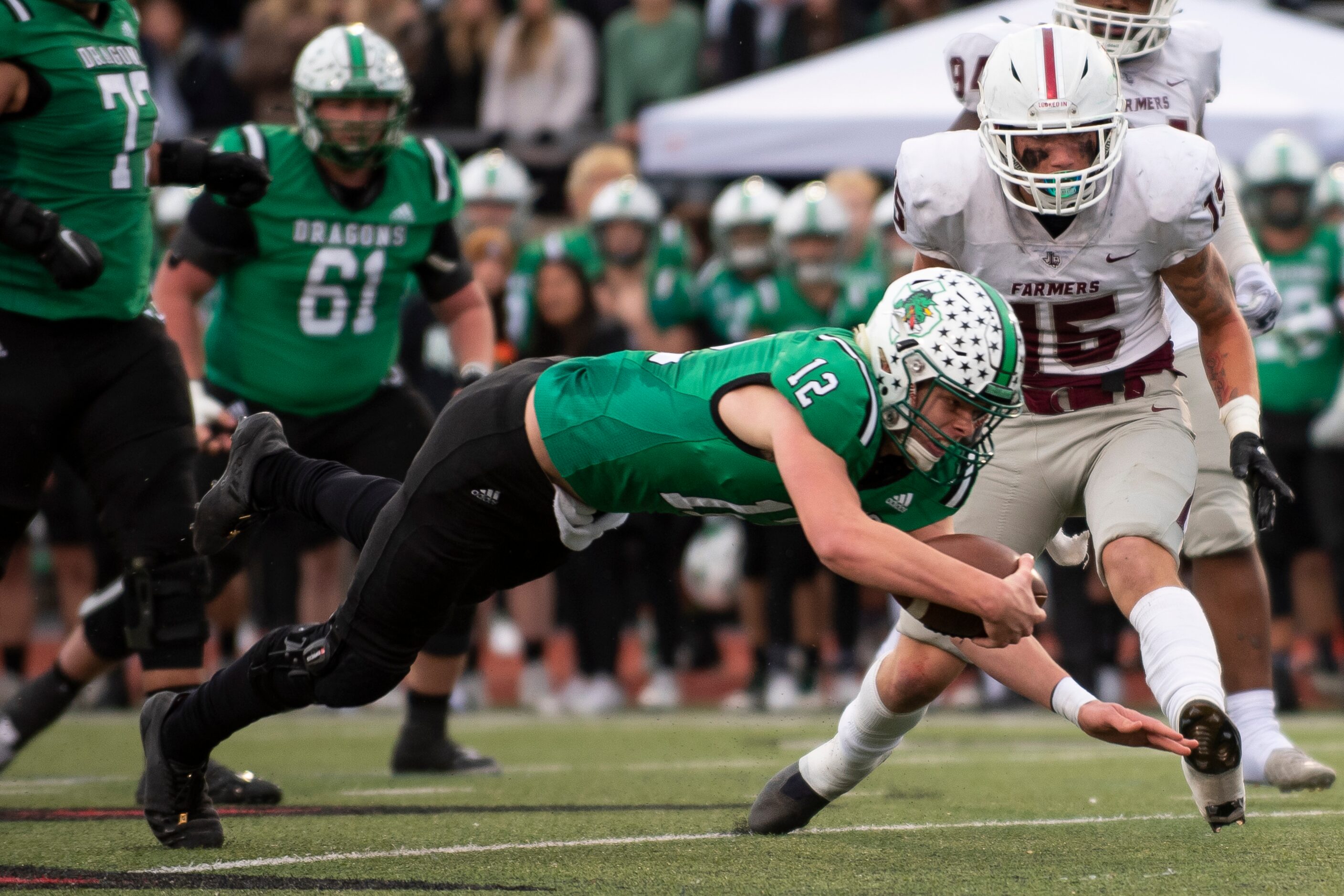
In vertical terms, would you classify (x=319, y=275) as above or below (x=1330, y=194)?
above

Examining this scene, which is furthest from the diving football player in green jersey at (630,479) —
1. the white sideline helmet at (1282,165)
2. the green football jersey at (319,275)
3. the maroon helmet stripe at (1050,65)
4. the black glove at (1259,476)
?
the white sideline helmet at (1282,165)

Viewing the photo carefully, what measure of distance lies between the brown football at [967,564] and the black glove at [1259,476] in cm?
80

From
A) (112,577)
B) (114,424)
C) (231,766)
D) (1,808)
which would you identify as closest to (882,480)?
(114,424)

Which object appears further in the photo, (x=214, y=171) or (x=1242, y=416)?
(x=214, y=171)

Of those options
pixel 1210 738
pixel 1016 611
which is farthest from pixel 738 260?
pixel 1016 611

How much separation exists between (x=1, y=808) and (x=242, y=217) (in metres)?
1.76

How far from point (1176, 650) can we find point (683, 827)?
3.91 feet

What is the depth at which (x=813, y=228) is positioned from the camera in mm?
8227

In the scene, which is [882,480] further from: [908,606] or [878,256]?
[878,256]

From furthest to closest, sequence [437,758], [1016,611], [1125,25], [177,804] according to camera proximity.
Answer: [437,758] < [1125,25] < [177,804] < [1016,611]

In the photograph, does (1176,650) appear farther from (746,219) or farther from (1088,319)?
(746,219)

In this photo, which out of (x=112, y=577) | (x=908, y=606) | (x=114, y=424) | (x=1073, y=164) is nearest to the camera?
(x=908, y=606)

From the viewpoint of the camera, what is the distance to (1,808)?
4.50m

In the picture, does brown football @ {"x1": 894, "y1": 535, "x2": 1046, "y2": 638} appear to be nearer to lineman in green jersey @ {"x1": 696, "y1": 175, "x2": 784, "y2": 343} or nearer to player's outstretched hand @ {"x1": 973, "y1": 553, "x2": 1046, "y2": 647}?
player's outstretched hand @ {"x1": 973, "y1": 553, "x2": 1046, "y2": 647}
